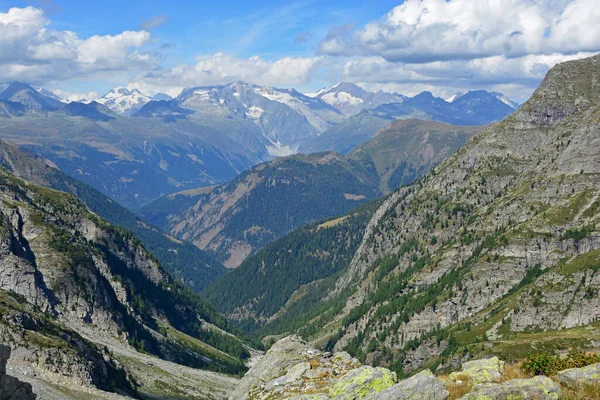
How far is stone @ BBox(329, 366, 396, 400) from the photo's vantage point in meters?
48.2

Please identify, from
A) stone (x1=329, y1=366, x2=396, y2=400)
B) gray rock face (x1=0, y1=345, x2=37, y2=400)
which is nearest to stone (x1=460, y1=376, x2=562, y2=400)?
stone (x1=329, y1=366, x2=396, y2=400)

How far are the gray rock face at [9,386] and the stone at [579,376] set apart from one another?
50.8 m

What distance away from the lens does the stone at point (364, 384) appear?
48.2 meters

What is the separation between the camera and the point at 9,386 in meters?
61.5

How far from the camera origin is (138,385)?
477ft

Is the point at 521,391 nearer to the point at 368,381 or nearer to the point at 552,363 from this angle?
the point at 552,363

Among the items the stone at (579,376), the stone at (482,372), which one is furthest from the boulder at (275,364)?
the stone at (579,376)

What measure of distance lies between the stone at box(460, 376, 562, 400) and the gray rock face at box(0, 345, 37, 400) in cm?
4502

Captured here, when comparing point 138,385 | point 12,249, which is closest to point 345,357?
point 138,385

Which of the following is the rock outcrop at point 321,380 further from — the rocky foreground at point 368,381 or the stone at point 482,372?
the stone at point 482,372

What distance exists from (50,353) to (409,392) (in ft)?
328

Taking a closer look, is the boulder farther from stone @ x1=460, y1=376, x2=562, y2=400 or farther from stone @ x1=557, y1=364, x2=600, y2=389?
stone @ x1=557, y1=364, x2=600, y2=389

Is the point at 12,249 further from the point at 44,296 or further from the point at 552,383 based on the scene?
the point at 552,383

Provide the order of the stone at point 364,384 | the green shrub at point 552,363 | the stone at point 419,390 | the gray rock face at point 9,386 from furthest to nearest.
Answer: the gray rock face at point 9,386 → the stone at point 364,384 → the green shrub at point 552,363 → the stone at point 419,390
